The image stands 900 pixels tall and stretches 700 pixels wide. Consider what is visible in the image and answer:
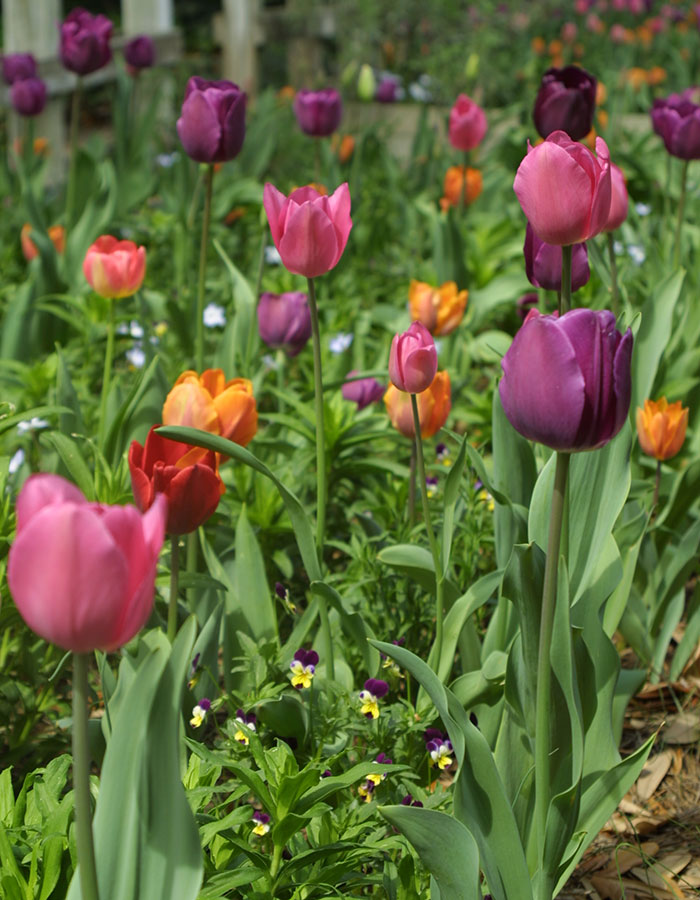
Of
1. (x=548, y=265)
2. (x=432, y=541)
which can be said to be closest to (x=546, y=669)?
(x=432, y=541)

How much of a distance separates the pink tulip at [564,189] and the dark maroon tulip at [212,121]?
1013mm

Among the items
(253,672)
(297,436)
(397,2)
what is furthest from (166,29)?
(253,672)

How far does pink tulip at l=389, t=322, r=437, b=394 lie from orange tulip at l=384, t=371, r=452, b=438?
1.10 feet

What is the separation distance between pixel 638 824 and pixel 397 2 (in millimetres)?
6934

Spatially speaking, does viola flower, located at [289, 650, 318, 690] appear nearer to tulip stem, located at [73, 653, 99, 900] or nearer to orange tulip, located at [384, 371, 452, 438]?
orange tulip, located at [384, 371, 452, 438]

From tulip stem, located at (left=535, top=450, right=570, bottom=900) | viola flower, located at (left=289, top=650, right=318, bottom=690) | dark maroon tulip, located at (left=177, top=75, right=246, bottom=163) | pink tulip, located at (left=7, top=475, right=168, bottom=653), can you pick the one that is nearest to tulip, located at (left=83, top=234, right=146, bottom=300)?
dark maroon tulip, located at (left=177, top=75, right=246, bottom=163)

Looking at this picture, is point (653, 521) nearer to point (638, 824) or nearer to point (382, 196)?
point (638, 824)

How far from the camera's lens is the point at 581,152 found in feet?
4.11

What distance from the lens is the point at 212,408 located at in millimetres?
1514

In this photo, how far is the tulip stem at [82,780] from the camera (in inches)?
33.2

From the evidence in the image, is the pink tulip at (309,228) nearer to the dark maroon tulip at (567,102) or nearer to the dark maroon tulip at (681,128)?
the dark maroon tulip at (567,102)

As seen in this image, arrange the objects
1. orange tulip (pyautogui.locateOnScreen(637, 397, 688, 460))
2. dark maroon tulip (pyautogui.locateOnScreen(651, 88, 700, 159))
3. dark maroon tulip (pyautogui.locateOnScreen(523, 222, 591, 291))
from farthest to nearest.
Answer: dark maroon tulip (pyautogui.locateOnScreen(651, 88, 700, 159)), orange tulip (pyautogui.locateOnScreen(637, 397, 688, 460)), dark maroon tulip (pyautogui.locateOnScreen(523, 222, 591, 291))

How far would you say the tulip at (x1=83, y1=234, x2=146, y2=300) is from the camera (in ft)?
6.80

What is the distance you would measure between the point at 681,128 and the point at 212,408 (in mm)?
1519
